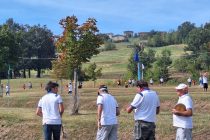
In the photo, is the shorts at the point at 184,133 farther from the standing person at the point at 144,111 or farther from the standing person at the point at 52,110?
the standing person at the point at 52,110

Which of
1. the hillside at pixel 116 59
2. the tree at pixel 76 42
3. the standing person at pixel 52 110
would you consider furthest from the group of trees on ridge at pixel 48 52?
the standing person at pixel 52 110

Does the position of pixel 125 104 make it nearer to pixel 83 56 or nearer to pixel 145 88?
pixel 83 56

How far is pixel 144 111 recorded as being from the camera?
13.4 m

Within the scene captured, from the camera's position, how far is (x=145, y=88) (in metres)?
13.5

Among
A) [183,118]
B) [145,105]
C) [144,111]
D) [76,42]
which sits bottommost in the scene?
[183,118]

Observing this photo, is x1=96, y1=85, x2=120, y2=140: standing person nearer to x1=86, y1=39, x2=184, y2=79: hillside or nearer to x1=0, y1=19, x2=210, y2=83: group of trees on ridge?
x1=0, y1=19, x2=210, y2=83: group of trees on ridge

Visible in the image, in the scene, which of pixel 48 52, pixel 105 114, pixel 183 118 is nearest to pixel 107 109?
pixel 105 114

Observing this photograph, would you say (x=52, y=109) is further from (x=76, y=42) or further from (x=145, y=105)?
(x=76, y=42)

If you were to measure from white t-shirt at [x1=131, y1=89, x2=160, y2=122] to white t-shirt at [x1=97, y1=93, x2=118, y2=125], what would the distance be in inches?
24.8

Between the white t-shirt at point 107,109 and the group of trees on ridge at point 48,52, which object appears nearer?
the white t-shirt at point 107,109

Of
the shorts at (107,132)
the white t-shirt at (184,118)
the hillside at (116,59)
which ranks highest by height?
the hillside at (116,59)

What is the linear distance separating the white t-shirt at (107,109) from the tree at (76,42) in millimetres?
12831

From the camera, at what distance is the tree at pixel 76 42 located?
26.8 m

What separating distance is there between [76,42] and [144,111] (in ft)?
45.0
